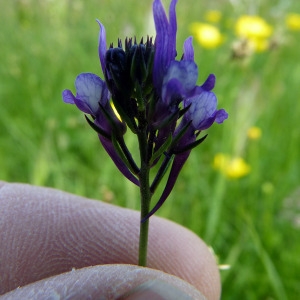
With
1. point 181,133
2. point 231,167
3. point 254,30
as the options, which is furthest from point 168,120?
point 254,30

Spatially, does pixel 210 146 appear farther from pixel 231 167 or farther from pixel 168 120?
pixel 168 120

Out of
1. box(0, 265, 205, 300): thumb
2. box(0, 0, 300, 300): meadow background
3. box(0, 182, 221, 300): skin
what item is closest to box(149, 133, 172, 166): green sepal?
box(0, 265, 205, 300): thumb

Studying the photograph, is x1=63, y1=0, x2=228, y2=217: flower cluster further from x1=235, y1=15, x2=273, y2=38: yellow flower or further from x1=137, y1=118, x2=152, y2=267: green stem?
x1=235, y1=15, x2=273, y2=38: yellow flower

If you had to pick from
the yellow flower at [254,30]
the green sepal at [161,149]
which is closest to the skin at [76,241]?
the green sepal at [161,149]

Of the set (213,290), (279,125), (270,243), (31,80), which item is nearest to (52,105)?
(31,80)

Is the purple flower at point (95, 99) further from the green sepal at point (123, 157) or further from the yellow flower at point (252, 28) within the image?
the yellow flower at point (252, 28)

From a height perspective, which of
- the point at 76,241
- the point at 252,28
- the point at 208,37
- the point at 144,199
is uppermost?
the point at 252,28
